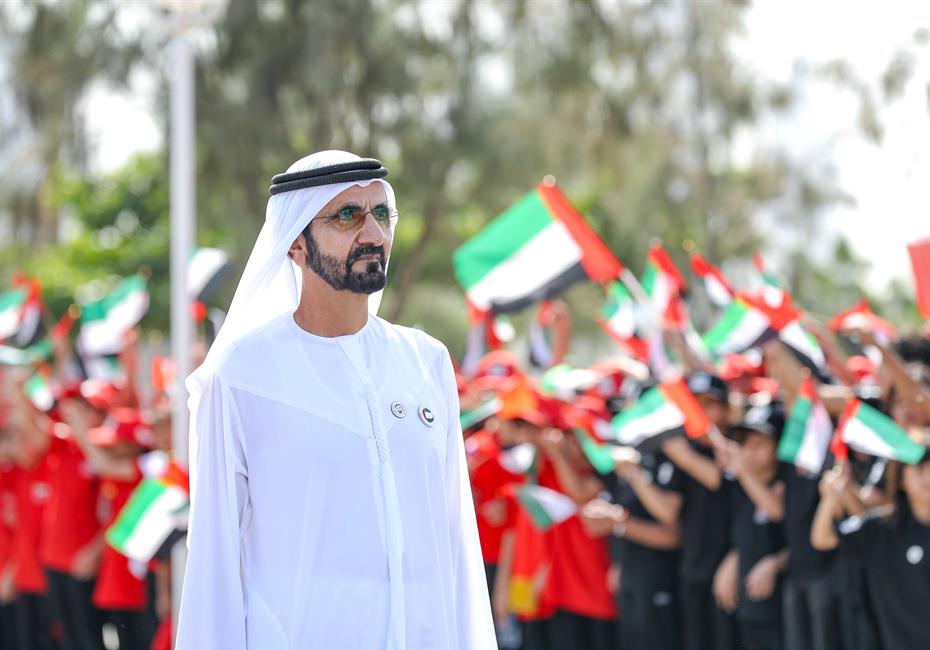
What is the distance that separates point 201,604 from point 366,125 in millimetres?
14860

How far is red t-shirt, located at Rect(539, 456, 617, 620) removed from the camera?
329 inches

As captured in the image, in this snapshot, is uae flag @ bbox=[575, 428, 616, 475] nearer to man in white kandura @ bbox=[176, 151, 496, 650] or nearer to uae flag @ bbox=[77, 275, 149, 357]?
man in white kandura @ bbox=[176, 151, 496, 650]

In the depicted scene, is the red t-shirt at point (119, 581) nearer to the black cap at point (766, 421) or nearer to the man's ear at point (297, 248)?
the black cap at point (766, 421)

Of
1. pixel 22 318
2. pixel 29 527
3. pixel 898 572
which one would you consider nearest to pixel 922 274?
pixel 898 572

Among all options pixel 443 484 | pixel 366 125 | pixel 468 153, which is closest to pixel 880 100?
pixel 468 153

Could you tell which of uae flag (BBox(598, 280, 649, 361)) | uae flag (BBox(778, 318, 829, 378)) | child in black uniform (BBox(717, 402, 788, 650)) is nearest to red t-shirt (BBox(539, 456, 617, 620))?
child in black uniform (BBox(717, 402, 788, 650))

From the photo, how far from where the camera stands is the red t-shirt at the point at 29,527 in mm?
10320

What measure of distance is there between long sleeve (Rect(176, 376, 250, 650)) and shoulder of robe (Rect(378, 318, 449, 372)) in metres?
0.55

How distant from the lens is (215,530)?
372cm

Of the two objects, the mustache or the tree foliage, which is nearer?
the mustache

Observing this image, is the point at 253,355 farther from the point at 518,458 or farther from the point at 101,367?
the point at 101,367

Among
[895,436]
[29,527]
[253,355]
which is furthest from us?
[29,527]

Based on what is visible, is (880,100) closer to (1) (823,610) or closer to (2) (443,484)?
(1) (823,610)

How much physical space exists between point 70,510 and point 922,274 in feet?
18.8
